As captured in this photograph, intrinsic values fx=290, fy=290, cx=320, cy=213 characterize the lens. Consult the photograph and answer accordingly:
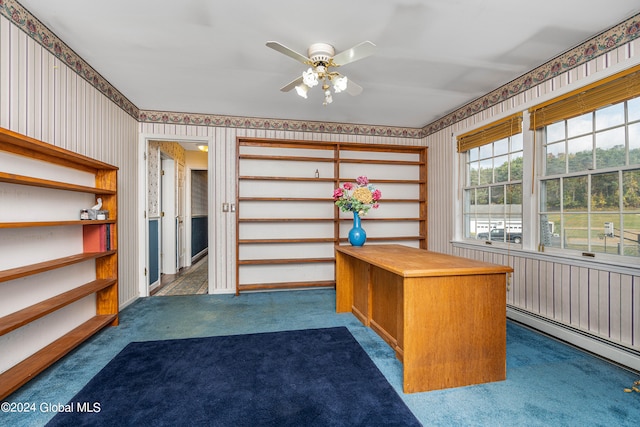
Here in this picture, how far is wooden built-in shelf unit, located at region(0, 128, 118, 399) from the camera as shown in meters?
1.87

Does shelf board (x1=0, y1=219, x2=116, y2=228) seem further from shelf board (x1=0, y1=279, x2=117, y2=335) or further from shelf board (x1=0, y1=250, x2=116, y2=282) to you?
shelf board (x1=0, y1=279, x2=117, y2=335)

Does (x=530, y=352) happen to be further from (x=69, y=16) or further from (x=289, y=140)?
(x=69, y=16)

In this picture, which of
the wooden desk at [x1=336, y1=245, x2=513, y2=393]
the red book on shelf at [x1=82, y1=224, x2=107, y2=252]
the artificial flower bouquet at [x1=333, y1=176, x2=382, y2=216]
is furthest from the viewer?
the artificial flower bouquet at [x1=333, y1=176, x2=382, y2=216]

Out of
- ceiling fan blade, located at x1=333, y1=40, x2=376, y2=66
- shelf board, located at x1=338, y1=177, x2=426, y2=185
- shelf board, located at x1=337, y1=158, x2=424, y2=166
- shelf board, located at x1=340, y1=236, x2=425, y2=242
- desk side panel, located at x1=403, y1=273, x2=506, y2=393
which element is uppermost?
ceiling fan blade, located at x1=333, y1=40, x2=376, y2=66

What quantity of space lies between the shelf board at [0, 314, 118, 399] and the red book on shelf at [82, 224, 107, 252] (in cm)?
69

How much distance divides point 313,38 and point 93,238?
2.69 meters

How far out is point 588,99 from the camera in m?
2.44

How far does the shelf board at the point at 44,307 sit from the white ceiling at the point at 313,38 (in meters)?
2.09

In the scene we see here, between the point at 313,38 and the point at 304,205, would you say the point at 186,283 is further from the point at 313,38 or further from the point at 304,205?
the point at 313,38

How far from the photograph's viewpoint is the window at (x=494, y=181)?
320 cm

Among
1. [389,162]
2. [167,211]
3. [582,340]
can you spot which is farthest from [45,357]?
[389,162]

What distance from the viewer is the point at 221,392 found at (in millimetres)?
1851

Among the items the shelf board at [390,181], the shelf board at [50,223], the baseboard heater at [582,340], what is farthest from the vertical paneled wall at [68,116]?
the baseboard heater at [582,340]

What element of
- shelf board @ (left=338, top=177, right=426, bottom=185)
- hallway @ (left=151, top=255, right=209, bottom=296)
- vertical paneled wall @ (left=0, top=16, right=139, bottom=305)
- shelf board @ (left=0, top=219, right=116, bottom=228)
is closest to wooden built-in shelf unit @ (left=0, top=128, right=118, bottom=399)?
shelf board @ (left=0, top=219, right=116, bottom=228)
